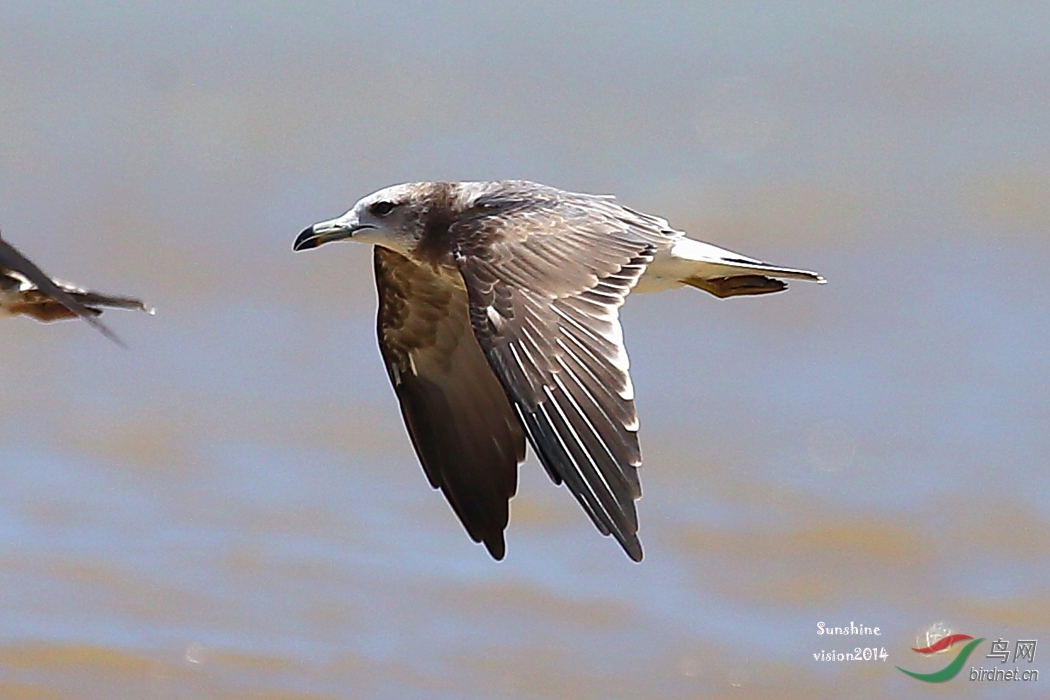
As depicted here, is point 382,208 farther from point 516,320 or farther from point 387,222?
point 516,320

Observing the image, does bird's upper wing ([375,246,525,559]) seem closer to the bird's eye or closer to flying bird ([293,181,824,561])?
flying bird ([293,181,824,561])

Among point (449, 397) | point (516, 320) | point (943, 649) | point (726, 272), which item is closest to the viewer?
point (516, 320)

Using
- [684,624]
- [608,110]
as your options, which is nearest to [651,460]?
[684,624]

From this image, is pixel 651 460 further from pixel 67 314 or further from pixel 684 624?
pixel 67 314

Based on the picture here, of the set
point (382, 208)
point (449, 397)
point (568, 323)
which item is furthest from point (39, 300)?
point (568, 323)

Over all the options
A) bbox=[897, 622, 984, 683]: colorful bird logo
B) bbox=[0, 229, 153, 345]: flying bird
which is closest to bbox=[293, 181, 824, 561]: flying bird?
bbox=[0, 229, 153, 345]: flying bird

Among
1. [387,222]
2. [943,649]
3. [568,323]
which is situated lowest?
[943,649]

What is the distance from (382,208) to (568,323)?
47.6 inches

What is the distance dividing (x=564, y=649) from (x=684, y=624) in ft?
1.62

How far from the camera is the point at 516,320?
5.57 m

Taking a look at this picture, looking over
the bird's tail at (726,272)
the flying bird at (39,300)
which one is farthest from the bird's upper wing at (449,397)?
the flying bird at (39,300)

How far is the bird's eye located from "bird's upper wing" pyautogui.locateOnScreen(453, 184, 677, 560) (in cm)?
32

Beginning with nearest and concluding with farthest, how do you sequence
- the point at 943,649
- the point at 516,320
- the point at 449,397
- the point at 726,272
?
1. the point at 516,320
2. the point at 726,272
3. the point at 449,397
4. the point at 943,649

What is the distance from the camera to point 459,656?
686 centimetres
